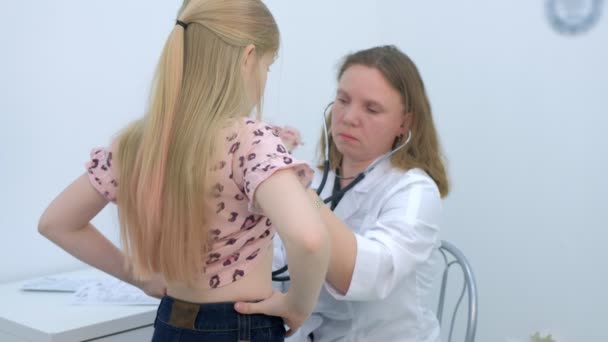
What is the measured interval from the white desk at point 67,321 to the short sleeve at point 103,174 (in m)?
0.38

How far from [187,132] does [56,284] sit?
834 mm

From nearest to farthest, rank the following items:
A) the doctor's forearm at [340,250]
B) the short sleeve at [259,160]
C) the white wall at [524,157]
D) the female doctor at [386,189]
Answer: the short sleeve at [259,160], the doctor's forearm at [340,250], the female doctor at [386,189], the white wall at [524,157]

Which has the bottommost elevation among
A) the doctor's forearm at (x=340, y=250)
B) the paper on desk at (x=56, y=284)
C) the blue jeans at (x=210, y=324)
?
the paper on desk at (x=56, y=284)

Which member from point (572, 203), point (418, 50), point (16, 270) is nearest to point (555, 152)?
point (572, 203)

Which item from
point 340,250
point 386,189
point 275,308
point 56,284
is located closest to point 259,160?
point 275,308

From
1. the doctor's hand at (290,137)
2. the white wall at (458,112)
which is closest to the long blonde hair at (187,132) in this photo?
the doctor's hand at (290,137)

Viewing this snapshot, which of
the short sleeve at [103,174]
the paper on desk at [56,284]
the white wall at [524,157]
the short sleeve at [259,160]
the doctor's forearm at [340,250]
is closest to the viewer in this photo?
the short sleeve at [259,160]

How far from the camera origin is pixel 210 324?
1075 millimetres

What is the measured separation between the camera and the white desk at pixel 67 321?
54.1 inches

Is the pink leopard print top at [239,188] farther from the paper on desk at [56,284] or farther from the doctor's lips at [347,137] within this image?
the paper on desk at [56,284]

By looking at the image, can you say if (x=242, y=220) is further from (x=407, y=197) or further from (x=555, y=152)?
(x=555, y=152)

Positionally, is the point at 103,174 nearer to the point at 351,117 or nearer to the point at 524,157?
the point at 351,117

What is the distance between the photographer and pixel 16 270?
1793mm

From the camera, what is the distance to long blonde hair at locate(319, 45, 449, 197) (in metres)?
1.55
